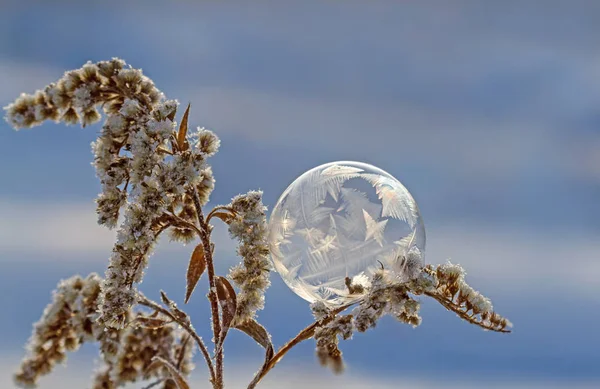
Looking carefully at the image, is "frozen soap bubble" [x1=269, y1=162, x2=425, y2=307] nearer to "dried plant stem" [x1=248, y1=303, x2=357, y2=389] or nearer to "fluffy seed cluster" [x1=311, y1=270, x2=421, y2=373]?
"fluffy seed cluster" [x1=311, y1=270, x2=421, y2=373]

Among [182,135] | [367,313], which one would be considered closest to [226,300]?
[367,313]

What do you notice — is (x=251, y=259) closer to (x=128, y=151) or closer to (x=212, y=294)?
(x=212, y=294)

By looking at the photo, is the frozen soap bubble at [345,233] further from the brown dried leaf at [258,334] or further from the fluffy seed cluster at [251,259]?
the brown dried leaf at [258,334]

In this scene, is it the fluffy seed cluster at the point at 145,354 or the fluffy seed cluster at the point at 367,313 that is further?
the fluffy seed cluster at the point at 145,354

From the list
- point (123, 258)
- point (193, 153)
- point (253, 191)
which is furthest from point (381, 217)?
point (123, 258)

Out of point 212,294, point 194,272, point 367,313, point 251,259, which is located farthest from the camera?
point 194,272

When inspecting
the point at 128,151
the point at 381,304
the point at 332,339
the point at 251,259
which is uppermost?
the point at 128,151

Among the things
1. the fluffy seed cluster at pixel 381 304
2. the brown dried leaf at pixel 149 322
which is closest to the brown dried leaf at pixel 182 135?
the brown dried leaf at pixel 149 322
